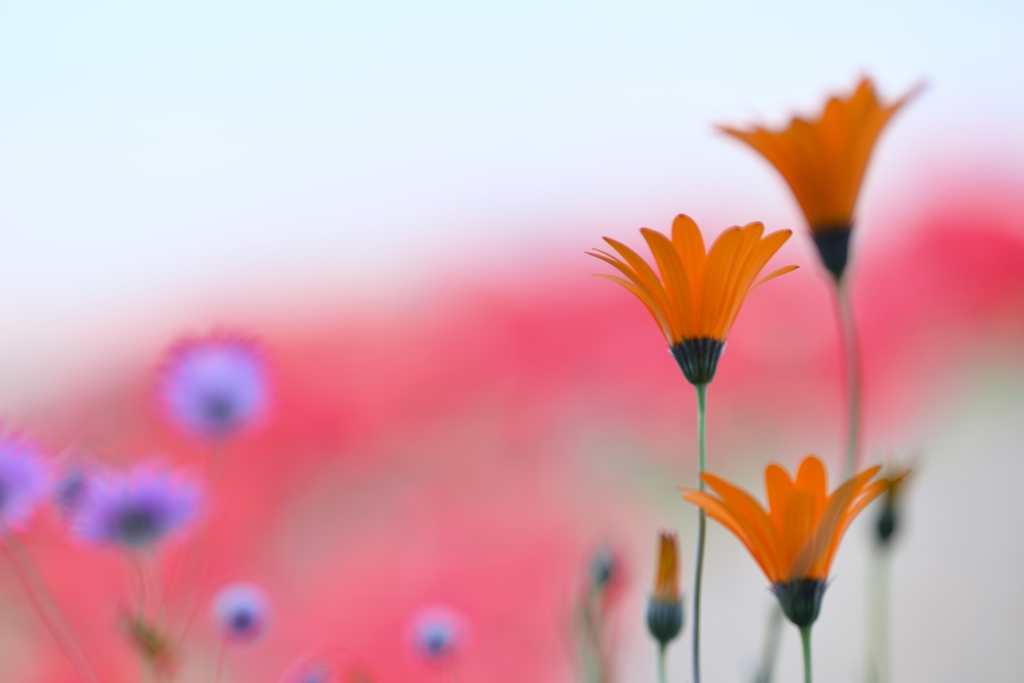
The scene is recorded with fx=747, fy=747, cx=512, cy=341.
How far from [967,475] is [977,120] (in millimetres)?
337

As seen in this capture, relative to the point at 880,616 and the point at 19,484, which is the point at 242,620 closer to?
the point at 19,484

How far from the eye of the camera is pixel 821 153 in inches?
11.2

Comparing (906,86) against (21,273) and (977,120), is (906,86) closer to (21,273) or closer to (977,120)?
(977,120)

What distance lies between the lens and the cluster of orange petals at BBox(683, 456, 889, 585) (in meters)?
0.23

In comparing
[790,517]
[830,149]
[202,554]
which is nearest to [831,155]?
[830,149]

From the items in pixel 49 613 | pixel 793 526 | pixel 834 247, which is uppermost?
pixel 834 247

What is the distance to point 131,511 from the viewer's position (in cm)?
37

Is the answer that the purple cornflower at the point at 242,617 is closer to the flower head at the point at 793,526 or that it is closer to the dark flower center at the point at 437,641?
the dark flower center at the point at 437,641

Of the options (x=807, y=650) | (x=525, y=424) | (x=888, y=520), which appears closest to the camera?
(x=807, y=650)

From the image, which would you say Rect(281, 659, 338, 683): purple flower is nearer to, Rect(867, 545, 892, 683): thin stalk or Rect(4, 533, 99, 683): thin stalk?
Rect(4, 533, 99, 683): thin stalk

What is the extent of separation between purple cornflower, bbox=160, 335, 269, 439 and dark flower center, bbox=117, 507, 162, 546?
0.08m

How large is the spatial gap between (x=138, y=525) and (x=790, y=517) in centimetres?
30

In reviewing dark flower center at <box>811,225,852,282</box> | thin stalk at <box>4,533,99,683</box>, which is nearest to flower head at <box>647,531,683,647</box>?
dark flower center at <box>811,225,852,282</box>

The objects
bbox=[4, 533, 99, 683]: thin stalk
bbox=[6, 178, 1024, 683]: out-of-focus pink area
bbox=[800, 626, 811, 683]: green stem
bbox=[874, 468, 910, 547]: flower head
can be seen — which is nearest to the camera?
bbox=[800, 626, 811, 683]: green stem
